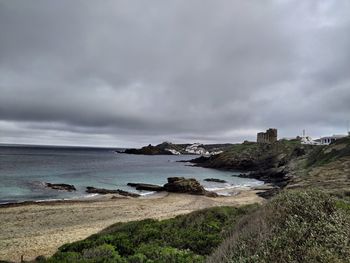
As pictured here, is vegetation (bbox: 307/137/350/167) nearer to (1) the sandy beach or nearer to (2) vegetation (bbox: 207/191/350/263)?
(1) the sandy beach

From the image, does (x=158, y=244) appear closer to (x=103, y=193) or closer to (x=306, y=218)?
(x=306, y=218)

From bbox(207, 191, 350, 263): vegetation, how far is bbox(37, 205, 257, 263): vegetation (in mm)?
2244

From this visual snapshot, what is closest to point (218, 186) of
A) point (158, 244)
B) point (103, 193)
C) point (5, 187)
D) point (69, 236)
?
point (103, 193)

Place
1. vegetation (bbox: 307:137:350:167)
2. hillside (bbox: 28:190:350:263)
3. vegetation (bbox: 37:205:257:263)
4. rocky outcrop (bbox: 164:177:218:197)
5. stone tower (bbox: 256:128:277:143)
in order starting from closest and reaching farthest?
hillside (bbox: 28:190:350:263)
vegetation (bbox: 37:205:257:263)
rocky outcrop (bbox: 164:177:218:197)
vegetation (bbox: 307:137:350:167)
stone tower (bbox: 256:128:277:143)

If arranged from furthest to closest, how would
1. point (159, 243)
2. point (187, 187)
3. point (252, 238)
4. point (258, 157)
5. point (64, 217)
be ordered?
1. point (258, 157)
2. point (187, 187)
3. point (64, 217)
4. point (159, 243)
5. point (252, 238)

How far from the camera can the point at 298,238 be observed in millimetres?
5422

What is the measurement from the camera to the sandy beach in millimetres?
17000

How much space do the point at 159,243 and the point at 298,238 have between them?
6.06 m

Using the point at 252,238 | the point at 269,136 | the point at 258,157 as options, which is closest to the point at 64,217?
the point at 252,238

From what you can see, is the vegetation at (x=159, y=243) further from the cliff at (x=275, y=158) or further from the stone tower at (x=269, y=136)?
the stone tower at (x=269, y=136)

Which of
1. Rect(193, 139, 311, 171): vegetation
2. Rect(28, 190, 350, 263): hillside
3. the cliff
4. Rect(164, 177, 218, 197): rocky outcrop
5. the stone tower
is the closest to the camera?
Rect(28, 190, 350, 263): hillside

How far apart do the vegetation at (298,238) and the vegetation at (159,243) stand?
2244 mm

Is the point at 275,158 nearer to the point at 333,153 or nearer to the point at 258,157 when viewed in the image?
the point at 258,157

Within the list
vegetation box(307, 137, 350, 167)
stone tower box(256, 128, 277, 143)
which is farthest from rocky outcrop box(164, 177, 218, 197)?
stone tower box(256, 128, 277, 143)
